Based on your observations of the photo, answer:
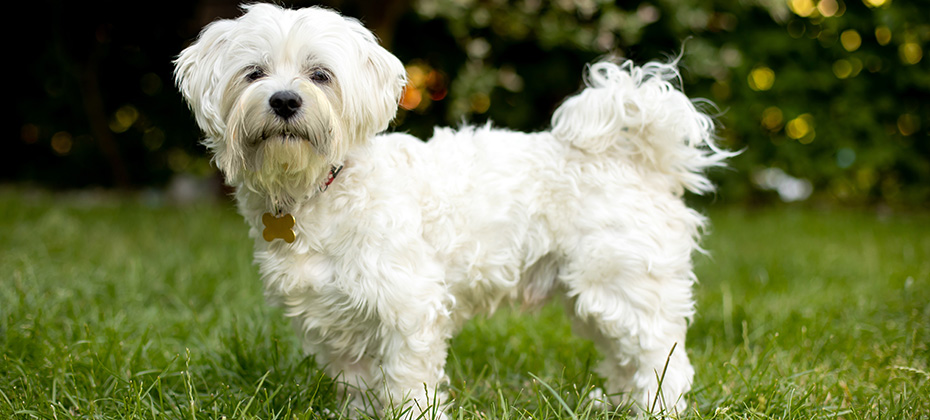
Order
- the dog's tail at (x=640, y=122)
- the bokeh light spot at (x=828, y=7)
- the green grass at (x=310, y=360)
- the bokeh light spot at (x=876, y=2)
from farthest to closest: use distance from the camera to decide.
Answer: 1. the bokeh light spot at (x=828, y=7)
2. the bokeh light spot at (x=876, y=2)
3. the dog's tail at (x=640, y=122)
4. the green grass at (x=310, y=360)

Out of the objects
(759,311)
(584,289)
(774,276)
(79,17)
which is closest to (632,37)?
(774,276)

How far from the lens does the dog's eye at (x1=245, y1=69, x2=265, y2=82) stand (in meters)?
2.17

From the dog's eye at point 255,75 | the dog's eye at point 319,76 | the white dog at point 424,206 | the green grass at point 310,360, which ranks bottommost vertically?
the green grass at point 310,360

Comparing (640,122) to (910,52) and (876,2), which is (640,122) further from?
(910,52)

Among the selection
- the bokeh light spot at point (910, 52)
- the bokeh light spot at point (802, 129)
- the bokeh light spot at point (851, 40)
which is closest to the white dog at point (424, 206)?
the bokeh light spot at point (802, 129)

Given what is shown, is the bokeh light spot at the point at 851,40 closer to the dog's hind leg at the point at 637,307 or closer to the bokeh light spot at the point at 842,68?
the bokeh light spot at the point at 842,68

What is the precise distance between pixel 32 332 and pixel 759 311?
323cm

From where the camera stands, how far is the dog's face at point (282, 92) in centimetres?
209

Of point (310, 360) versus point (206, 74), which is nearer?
point (206, 74)

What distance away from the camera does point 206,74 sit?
218cm

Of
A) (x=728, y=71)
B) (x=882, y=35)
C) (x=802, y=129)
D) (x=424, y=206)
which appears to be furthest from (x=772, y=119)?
(x=424, y=206)

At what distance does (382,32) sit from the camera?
6.25m

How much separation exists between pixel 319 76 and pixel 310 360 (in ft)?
3.45

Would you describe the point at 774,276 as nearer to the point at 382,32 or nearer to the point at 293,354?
the point at 293,354
